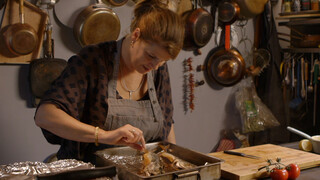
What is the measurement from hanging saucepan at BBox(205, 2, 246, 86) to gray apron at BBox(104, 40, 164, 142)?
183cm

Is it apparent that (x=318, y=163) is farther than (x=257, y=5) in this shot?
No

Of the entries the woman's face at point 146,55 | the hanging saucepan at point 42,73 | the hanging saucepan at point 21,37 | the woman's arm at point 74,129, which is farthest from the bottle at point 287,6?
the woman's arm at point 74,129

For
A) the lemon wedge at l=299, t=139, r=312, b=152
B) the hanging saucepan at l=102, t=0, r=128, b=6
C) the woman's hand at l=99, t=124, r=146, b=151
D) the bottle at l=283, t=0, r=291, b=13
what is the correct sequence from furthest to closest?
the bottle at l=283, t=0, r=291, b=13 < the hanging saucepan at l=102, t=0, r=128, b=6 < the lemon wedge at l=299, t=139, r=312, b=152 < the woman's hand at l=99, t=124, r=146, b=151

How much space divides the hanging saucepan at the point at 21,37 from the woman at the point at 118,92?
39.7 inches

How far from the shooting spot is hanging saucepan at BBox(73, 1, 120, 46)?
2.69 meters

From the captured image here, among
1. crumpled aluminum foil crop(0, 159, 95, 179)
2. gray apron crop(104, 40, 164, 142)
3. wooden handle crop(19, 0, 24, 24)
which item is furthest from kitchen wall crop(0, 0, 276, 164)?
crumpled aluminum foil crop(0, 159, 95, 179)

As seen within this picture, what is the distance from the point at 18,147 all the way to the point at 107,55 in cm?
131

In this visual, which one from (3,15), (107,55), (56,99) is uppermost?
(3,15)

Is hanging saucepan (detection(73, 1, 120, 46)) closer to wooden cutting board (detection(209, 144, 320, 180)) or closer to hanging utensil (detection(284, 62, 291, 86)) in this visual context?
wooden cutting board (detection(209, 144, 320, 180))

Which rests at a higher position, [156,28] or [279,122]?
[156,28]

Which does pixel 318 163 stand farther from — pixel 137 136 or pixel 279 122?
pixel 279 122

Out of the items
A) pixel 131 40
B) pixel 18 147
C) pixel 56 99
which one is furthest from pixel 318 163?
pixel 18 147

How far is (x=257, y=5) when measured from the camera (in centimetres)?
363

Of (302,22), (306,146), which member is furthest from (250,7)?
(306,146)
